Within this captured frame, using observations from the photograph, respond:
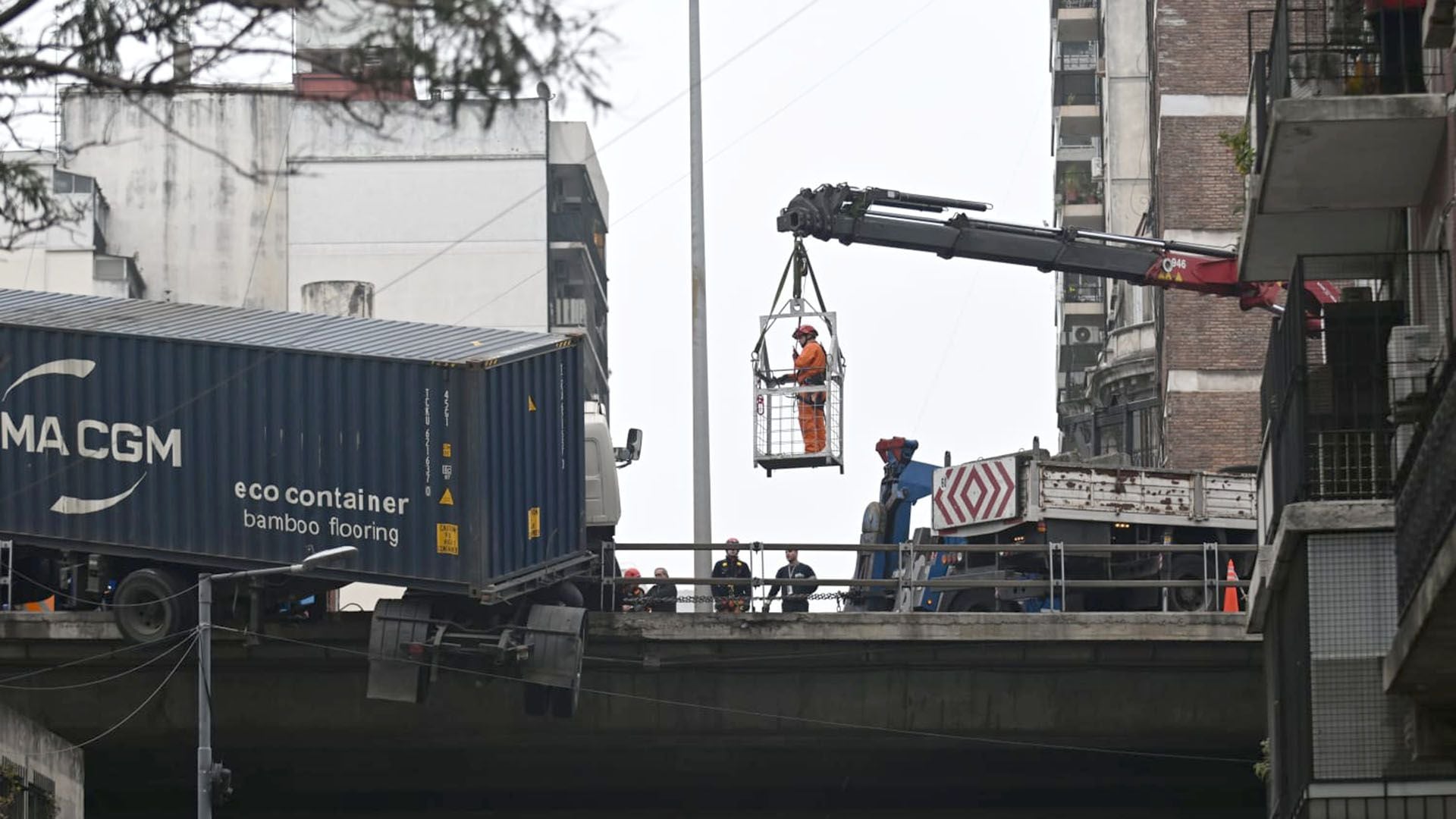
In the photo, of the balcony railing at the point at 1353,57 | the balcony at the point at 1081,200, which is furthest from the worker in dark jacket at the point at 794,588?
the balcony at the point at 1081,200

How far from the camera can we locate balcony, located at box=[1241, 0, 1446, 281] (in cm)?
1642

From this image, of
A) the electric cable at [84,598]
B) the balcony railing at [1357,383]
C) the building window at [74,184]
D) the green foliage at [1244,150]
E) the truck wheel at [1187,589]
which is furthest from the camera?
the building window at [74,184]

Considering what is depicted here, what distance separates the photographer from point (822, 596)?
101ft

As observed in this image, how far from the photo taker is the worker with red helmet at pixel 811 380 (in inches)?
1168

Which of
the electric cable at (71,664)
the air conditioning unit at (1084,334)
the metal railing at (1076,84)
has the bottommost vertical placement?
the electric cable at (71,664)

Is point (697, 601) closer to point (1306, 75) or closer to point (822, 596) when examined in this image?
point (822, 596)

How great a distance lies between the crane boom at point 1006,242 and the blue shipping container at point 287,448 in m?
6.02

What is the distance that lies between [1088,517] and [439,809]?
10.1 meters

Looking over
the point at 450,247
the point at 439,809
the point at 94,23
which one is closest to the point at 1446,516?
the point at 94,23

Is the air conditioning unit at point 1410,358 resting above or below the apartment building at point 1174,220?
below

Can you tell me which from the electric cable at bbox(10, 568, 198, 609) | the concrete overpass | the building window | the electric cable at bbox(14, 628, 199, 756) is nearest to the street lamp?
the electric cable at bbox(10, 568, 198, 609)

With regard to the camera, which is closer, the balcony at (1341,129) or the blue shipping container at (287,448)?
the balcony at (1341,129)

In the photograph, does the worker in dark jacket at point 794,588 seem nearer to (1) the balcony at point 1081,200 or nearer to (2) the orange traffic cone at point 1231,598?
(2) the orange traffic cone at point 1231,598

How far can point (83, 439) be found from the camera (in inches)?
1137
